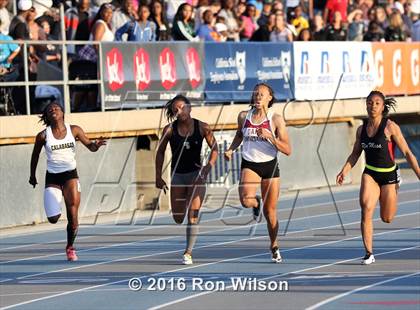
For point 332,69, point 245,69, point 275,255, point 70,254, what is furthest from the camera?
point 332,69

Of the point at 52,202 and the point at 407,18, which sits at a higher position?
the point at 407,18

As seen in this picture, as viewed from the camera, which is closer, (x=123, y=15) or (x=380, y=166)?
(x=380, y=166)

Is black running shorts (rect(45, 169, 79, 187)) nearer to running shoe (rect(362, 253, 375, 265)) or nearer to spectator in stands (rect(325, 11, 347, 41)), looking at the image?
running shoe (rect(362, 253, 375, 265))

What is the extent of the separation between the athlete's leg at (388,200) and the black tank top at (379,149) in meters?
0.24

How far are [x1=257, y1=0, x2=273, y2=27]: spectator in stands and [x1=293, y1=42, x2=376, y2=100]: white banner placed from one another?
1084 mm

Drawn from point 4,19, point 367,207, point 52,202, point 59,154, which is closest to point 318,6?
point 4,19

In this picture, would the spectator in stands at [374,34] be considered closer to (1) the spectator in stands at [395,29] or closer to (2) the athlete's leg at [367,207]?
(1) the spectator in stands at [395,29]

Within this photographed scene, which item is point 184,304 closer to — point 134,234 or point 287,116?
point 134,234

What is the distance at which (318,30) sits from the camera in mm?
28422

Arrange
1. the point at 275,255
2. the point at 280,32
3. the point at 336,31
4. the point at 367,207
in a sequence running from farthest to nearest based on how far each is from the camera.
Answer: the point at 336,31 → the point at 280,32 → the point at 275,255 → the point at 367,207

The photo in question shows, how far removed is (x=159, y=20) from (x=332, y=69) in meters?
5.19

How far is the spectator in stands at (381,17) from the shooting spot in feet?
98.5

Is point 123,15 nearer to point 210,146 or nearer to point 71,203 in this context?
point 71,203

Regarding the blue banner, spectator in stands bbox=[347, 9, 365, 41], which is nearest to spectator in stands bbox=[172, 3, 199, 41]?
the blue banner
